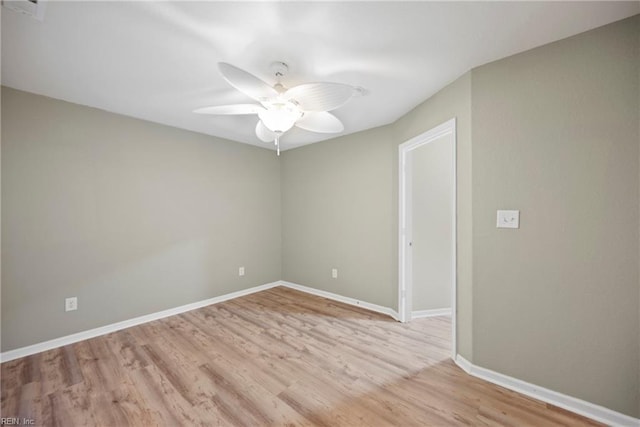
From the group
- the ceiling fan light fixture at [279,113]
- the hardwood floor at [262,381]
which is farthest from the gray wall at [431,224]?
the ceiling fan light fixture at [279,113]

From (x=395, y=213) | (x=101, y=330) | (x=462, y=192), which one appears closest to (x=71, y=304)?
(x=101, y=330)

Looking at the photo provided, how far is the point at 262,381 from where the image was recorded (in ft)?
6.00

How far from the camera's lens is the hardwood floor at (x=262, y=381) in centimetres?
151

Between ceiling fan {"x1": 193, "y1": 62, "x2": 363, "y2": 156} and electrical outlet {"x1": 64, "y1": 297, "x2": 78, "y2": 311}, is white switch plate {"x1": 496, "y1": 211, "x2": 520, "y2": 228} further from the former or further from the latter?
electrical outlet {"x1": 64, "y1": 297, "x2": 78, "y2": 311}

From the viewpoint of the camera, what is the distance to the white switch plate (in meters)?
1.73

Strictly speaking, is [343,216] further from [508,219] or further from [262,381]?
[262,381]

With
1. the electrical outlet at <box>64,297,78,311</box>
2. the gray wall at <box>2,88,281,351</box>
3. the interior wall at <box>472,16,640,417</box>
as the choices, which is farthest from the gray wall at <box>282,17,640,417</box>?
the electrical outlet at <box>64,297,78,311</box>

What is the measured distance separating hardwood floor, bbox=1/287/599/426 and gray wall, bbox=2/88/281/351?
418 mm

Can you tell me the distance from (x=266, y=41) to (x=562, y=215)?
215 cm

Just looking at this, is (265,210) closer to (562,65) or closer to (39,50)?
(39,50)

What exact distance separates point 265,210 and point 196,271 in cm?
136

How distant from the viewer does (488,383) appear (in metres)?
1.80

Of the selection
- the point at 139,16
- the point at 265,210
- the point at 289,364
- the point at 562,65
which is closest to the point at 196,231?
the point at 265,210

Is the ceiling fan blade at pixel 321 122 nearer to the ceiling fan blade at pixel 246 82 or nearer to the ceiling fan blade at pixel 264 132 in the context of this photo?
the ceiling fan blade at pixel 264 132
